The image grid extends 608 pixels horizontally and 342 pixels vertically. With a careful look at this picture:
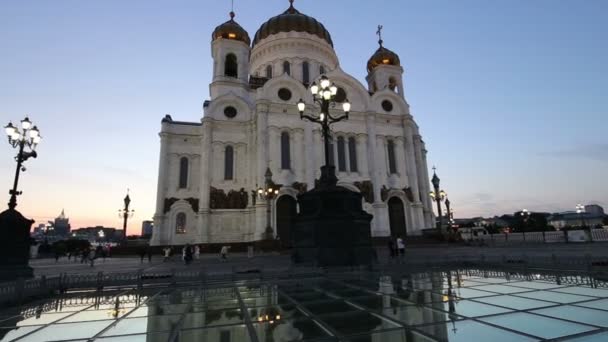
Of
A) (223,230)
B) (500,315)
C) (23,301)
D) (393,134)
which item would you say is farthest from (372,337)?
(393,134)

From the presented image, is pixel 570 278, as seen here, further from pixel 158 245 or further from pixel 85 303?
pixel 158 245

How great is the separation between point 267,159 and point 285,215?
566cm

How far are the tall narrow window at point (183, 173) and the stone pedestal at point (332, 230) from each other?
75.9ft

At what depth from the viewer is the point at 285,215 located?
29609 mm

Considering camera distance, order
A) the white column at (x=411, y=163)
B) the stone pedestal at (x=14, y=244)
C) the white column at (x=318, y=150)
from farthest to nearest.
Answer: the white column at (x=411, y=163) < the white column at (x=318, y=150) < the stone pedestal at (x=14, y=244)

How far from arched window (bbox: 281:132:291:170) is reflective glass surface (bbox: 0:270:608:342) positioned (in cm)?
2409

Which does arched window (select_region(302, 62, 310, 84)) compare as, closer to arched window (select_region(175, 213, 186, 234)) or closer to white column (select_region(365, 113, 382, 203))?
white column (select_region(365, 113, 382, 203))

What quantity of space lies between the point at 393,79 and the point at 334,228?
37.0 meters

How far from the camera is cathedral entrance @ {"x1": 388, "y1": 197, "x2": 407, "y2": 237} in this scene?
108 ft

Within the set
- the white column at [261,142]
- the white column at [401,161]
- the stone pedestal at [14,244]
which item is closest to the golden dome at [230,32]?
the white column at [261,142]

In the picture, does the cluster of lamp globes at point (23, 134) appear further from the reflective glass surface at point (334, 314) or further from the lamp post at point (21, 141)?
the reflective glass surface at point (334, 314)

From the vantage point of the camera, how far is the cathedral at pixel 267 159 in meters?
29.4

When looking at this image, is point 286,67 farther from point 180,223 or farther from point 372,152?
point 180,223

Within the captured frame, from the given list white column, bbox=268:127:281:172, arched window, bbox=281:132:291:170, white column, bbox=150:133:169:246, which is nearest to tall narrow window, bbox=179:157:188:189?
white column, bbox=150:133:169:246
